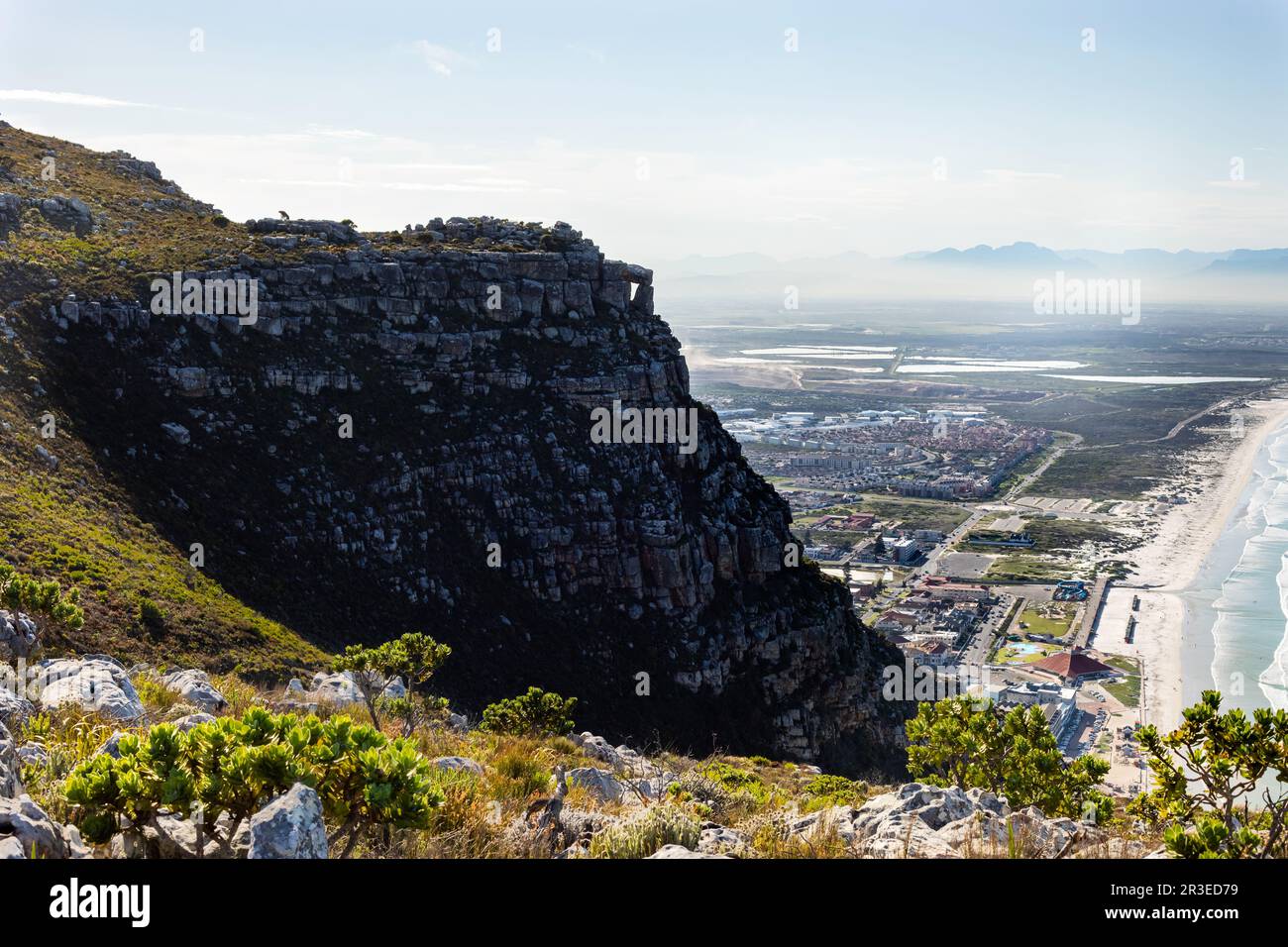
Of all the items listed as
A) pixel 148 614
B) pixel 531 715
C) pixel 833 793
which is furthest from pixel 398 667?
pixel 833 793

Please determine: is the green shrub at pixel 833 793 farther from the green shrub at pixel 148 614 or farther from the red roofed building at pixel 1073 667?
the red roofed building at pixel 1073 667

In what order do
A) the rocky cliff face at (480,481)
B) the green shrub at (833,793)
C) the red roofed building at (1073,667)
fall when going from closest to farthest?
the green shrub at (833,793) → the rocky cliff face at (480,481) → the red roofed building at (1073,667)

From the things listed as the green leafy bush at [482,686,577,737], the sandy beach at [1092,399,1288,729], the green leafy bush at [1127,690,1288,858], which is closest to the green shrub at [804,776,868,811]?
the green leafy bush at [1127,690,1288,858]

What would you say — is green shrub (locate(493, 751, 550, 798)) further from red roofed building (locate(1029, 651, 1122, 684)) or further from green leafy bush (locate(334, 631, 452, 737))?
red roofed building (locate(1029, 651, 1122, 684))

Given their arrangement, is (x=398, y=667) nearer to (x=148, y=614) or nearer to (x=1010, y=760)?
(x=148, y=614)

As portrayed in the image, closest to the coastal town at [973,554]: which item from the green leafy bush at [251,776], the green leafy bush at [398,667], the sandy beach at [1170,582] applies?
the sandy beach at [1170,582]
